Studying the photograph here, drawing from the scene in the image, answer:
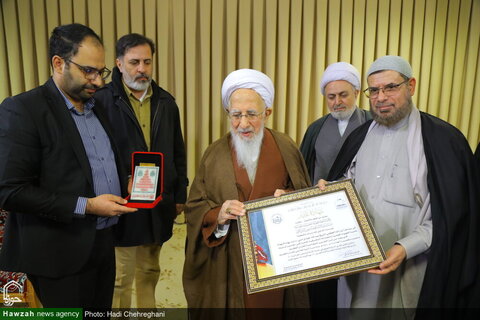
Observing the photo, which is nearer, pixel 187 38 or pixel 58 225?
pixel 58 225

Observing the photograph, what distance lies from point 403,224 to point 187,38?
11.7ft

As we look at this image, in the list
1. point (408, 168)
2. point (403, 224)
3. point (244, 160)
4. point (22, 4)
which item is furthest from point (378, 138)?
Result: point (22, 4)

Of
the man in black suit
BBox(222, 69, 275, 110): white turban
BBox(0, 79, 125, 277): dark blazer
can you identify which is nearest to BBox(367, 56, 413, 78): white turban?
BBox(222, 69, 275, 110): white turban

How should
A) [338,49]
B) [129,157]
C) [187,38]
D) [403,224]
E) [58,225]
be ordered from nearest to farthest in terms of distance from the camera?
1. [58,225]
2. [403,224]
3. [129,157]
4. [187,38]
5. [338,49]

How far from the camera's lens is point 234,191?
184 cm

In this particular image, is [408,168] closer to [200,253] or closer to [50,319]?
[200,253]

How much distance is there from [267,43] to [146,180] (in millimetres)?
3242

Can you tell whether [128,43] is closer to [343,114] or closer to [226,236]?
[226,236]

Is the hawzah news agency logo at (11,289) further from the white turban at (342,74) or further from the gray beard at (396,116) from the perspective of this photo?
the white turban at (342,74)

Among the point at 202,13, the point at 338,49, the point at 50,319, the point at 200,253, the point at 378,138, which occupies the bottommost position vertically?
the point at 50,319

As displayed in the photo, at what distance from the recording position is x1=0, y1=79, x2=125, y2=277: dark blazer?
148 centimetres

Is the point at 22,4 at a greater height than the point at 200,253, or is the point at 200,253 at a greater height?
the point at 22,4

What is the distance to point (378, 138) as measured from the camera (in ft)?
6.56

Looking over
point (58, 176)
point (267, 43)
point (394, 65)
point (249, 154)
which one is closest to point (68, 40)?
point (58, 176)
